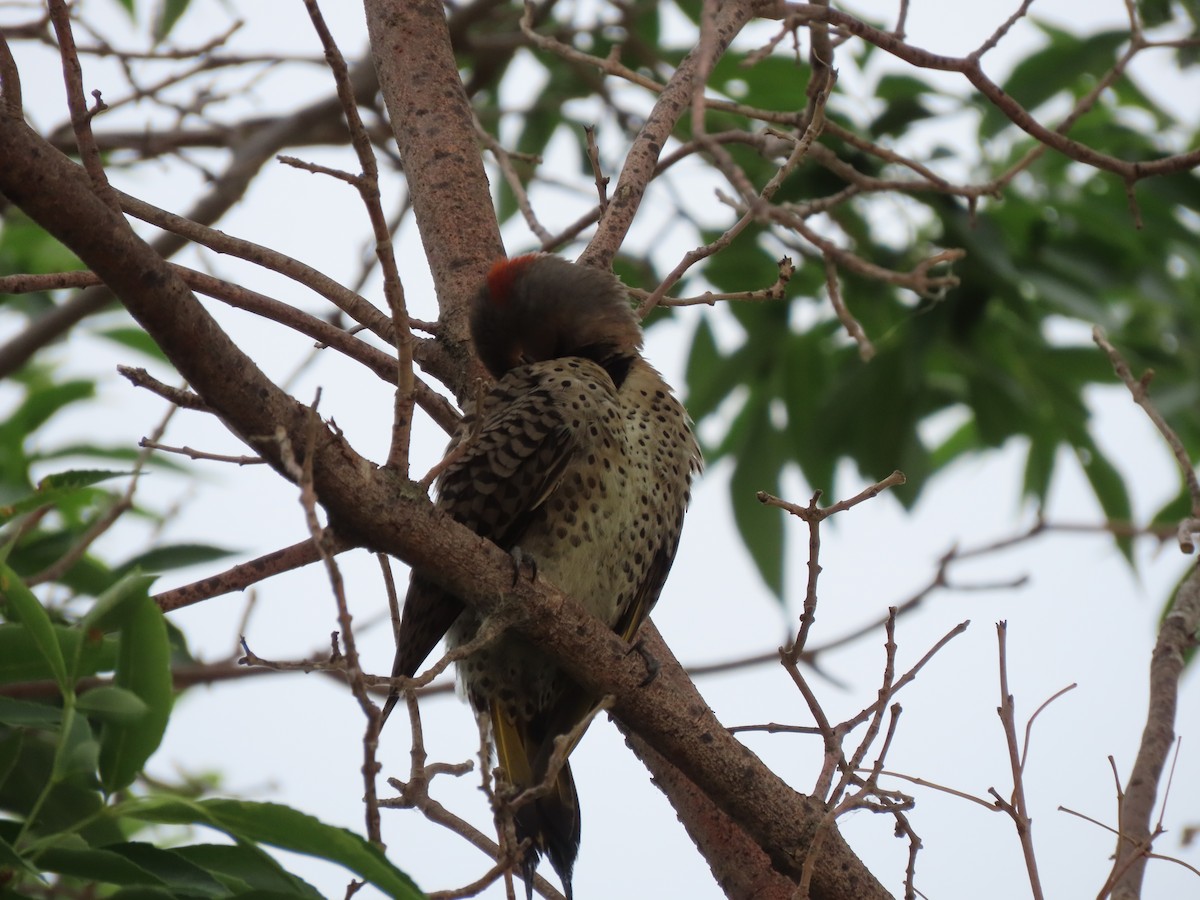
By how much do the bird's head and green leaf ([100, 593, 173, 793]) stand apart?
152cm

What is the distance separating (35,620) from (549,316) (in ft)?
6.09

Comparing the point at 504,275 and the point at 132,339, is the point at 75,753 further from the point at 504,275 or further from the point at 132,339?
the point at 132,339

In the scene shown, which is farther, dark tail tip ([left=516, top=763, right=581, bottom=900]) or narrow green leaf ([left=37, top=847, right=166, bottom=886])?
dark tail tip ([left=516, top=763, right=581, bottom=900])

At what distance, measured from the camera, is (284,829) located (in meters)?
1.50

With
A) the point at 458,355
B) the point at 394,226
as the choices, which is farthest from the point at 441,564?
the point at 394,226

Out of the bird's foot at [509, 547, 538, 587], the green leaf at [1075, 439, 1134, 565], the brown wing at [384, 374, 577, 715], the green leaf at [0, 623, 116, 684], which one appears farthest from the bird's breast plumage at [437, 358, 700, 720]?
the green leaf at [1075, 439, 1134, 565]

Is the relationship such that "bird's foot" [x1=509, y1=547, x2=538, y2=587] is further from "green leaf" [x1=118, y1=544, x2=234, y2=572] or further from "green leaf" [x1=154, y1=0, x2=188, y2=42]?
"green leaf" [x1=154, y1=0, x2=188, y2=42]

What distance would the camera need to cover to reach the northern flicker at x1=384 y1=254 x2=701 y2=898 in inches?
108

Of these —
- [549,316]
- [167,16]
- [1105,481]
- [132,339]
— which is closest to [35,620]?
[549,316]

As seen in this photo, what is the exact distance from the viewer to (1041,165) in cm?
456

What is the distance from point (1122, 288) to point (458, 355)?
2381 mm

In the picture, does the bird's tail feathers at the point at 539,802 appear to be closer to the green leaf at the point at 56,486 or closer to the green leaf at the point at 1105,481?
the green leaf at the point at 56,486

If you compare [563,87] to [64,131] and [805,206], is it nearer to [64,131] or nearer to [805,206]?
[64,131]

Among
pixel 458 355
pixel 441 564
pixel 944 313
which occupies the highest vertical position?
pixel 944 313
